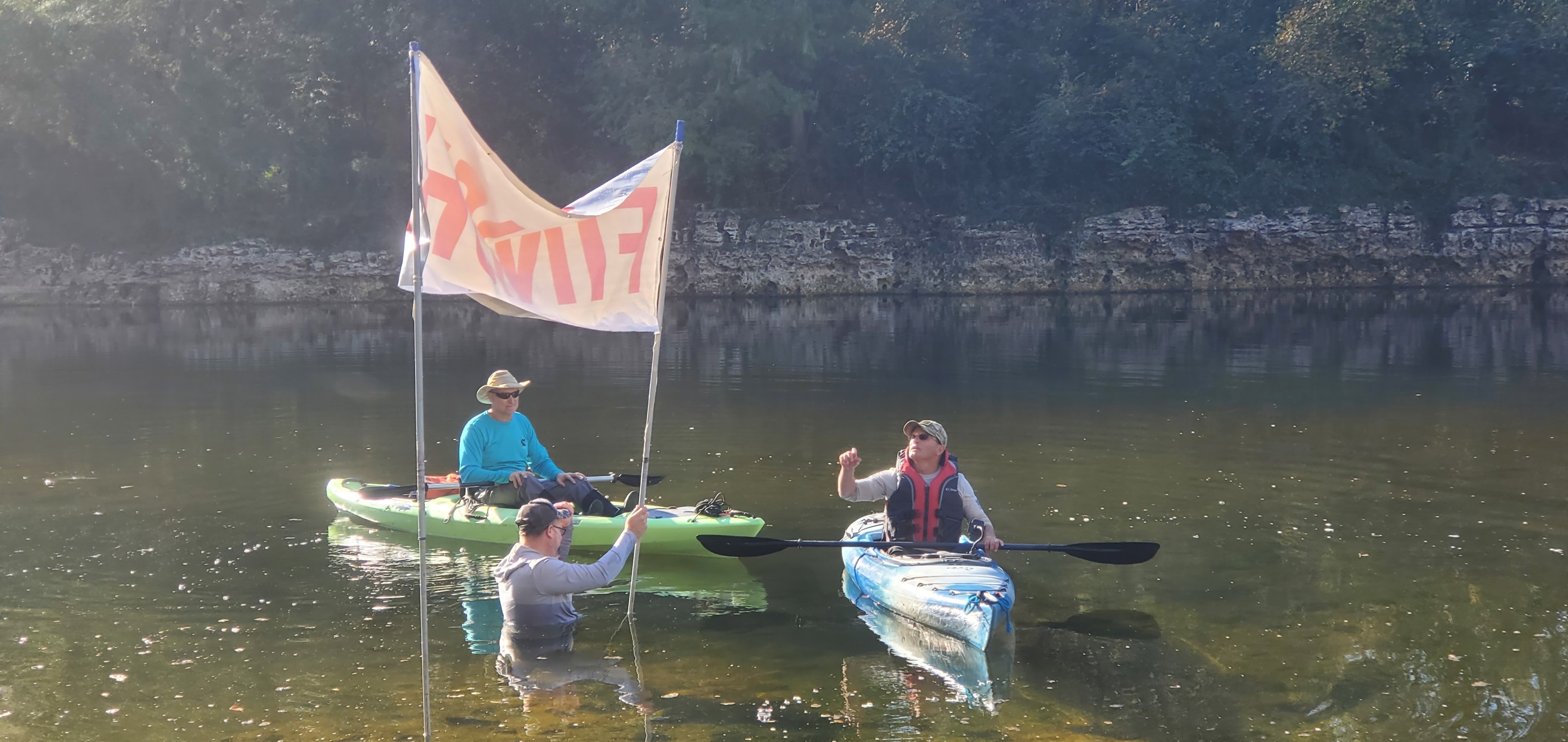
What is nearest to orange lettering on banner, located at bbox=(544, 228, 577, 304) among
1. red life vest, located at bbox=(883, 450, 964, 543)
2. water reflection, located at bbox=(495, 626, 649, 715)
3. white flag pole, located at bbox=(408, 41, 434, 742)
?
white flag pole, located at bbox=(408, 41, 434, 742)

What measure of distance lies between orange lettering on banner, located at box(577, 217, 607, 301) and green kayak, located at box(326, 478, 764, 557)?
9.38 feet

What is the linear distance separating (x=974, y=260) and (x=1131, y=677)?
36186mm

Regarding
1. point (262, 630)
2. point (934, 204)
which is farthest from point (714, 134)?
point (262, 630)

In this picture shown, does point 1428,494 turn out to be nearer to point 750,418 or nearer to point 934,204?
point 750,418

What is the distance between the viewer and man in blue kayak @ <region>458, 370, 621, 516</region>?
1053 centimetres

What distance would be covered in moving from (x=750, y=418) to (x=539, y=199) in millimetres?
9962

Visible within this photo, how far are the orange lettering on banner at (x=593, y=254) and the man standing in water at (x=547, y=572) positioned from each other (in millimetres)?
1228

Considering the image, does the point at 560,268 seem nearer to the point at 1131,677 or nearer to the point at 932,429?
the point at 932,429

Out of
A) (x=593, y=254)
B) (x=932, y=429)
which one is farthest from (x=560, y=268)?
(x=932, y=429)

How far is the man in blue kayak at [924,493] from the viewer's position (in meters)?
8.86

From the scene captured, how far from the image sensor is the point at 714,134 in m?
42.0

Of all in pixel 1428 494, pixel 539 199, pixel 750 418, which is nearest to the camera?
pixel 539 199

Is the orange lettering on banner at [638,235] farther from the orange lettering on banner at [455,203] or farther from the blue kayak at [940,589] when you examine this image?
the blue kayak at [940,589]

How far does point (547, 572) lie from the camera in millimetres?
7934
